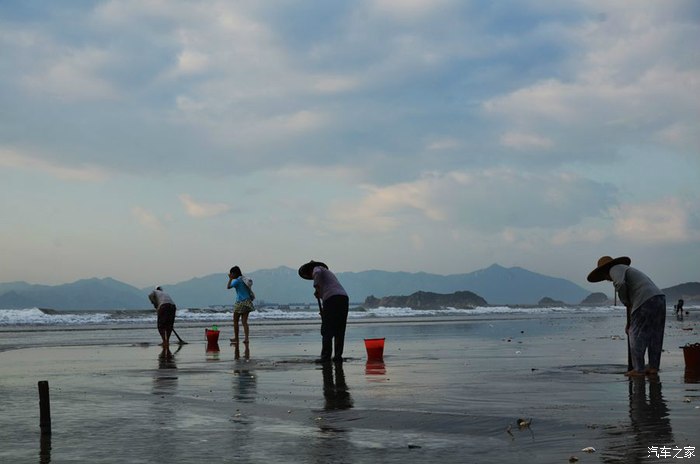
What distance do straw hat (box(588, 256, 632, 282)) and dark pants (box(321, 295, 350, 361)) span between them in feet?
15.8

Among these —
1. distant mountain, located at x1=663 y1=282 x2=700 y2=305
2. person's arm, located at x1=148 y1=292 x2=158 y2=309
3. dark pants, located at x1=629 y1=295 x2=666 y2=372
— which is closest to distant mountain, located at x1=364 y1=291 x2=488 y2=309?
distant mountain, located at x1=663 y1=282 x2=700 y2=305

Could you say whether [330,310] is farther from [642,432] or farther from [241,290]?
[642,432]

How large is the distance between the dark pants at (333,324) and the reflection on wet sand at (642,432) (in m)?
6.83

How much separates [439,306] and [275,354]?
94.9 meters

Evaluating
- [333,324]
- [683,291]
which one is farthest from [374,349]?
[683,291]

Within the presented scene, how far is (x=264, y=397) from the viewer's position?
9555 millimetres

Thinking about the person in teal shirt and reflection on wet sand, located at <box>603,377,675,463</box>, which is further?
the person in teal shirt

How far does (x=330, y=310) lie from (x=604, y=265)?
5311 mm

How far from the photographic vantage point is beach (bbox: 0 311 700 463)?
5.93 metres

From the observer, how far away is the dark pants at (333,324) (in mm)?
14797

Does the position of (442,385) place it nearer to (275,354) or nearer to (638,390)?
(638,390)

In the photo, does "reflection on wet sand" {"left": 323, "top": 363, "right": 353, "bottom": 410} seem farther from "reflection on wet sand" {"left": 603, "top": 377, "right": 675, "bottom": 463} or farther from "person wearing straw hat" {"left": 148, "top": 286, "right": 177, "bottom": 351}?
"person wearing straw hat" {"left": 148, "top": 286, "right": 177, "bottom": 351}

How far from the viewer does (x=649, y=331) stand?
1100cm

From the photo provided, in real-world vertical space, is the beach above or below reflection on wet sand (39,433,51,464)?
below
